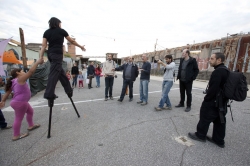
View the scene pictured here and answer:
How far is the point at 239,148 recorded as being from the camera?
2.21m

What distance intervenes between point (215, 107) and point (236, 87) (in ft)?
1.53

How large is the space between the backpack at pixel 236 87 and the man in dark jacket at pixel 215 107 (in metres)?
0.10

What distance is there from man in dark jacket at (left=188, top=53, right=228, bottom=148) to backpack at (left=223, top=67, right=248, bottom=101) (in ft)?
A: 0.34

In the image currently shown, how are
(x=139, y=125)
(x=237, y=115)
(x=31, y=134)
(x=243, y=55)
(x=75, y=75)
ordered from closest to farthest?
(x=31, y=134), (x=139, y=125), (x=237, y=115), (x=75, y=75), (x=243, y=55)

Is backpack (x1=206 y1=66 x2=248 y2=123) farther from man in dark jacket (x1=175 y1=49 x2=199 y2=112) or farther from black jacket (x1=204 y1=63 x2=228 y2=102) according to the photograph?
man in dark jacket (x1=175 y1=49 x2=199 y2=112)

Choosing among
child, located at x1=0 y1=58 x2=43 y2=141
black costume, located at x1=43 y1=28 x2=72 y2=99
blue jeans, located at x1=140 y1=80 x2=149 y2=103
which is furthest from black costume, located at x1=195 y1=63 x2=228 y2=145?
child, located at x1=0 y1=58 x2=43 y2=141

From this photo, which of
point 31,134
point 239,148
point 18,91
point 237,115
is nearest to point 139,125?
point 239,148

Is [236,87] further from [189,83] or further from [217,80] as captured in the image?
[189,83]

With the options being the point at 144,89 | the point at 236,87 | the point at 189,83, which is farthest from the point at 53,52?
the point at 189,83

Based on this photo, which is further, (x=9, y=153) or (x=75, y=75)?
(x=75, y=75)

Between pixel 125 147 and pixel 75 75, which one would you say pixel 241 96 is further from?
pixel 75 75

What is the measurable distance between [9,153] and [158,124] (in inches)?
116

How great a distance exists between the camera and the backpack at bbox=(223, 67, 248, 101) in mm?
1966

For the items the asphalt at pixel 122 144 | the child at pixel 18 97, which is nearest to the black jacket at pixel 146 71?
the asphalt at pixel 122 144
